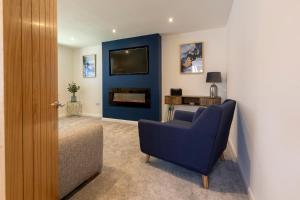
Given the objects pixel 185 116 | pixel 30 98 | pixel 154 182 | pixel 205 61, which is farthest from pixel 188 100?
pixel 30 98

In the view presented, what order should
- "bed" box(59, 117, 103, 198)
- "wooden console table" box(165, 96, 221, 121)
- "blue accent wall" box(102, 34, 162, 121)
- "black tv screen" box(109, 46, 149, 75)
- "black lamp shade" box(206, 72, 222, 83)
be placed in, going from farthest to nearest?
1. "black tv screen" box(109, 46, 149, 75)
2. "blue accent wall" box(102, 34, 162, 121)
3. "wooden console table" box(165, 96, 221, 121)
4. "black lamp shade" box(206, 72, 222, 83)
5. "bed" box(59, 117, 103, 198)

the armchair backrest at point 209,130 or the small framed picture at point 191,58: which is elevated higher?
the small framed picture at point 191,58

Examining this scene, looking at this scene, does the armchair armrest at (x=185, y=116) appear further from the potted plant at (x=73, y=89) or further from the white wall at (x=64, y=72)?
the white wall at (x=64, y=72)

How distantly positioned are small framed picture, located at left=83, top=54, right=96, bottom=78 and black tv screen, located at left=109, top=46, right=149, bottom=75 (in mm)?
1023

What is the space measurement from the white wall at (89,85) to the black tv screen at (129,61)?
0.88 m

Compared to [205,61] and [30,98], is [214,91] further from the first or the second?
[30,98]

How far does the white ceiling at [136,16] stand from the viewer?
2789 millimetres

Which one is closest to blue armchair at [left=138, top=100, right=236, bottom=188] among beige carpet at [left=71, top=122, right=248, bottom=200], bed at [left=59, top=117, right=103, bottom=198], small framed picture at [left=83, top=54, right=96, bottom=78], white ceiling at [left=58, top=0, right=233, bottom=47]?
beige carpet at [left=71, top=122, right=248, bottom=200]

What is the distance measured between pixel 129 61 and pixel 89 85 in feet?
6.69

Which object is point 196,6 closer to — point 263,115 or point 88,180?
point 263,115

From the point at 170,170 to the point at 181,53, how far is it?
10.2 ft

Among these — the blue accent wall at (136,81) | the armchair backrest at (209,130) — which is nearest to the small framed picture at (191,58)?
the blue accent wall at (136,81)

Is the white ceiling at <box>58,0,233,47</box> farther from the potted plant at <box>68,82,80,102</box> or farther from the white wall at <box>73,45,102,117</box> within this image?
the potted plant at <box>68,82,80,102</box>

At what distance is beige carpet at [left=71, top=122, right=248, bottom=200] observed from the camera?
63.2 inches
